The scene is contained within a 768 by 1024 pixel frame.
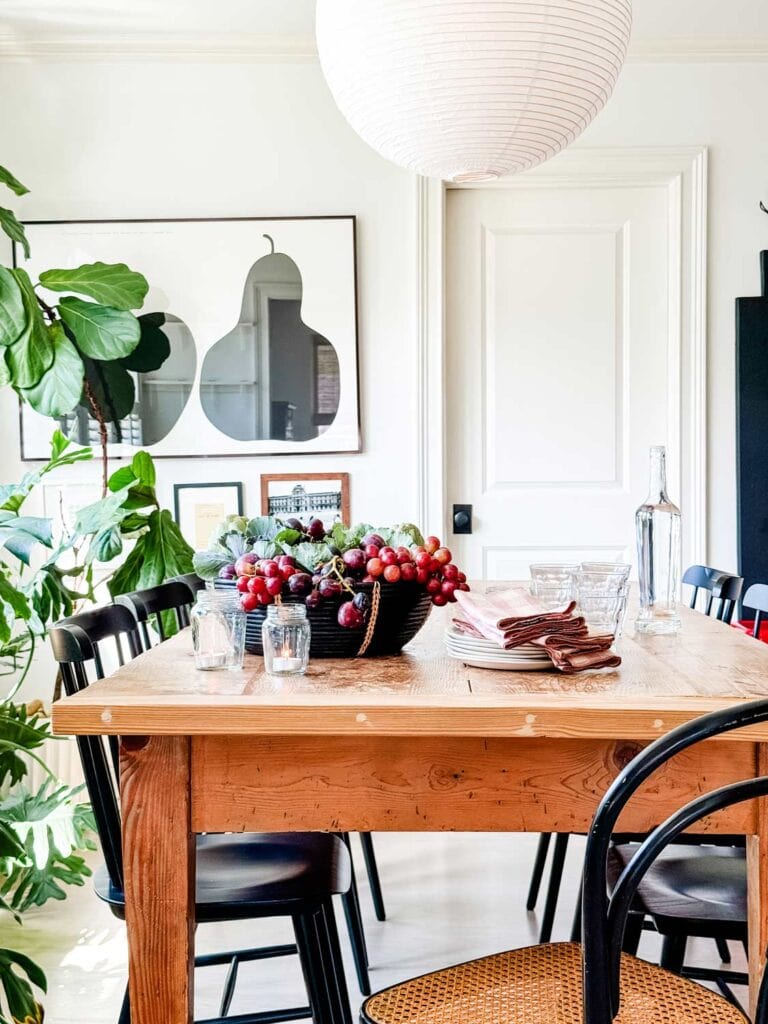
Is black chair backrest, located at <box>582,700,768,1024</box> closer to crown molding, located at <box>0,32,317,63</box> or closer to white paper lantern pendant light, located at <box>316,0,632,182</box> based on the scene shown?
white paper lantern pendant light, located at <box>316,0,632,182</box>

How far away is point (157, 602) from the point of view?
212 centimetres

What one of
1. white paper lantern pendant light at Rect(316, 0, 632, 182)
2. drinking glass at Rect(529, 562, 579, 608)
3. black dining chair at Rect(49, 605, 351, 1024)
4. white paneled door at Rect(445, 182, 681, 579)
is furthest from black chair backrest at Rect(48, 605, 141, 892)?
white paneled door at Rect(445, 182, 681, 579)

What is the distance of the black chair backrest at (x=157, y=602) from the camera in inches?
79.0

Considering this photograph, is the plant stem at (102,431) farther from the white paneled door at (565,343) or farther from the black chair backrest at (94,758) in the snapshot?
the black chair backrest at (94,758)

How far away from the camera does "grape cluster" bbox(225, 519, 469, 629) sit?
1539mm

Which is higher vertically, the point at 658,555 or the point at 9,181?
the point at 9,181

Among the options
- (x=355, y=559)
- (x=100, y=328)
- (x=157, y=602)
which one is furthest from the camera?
(x=100, y=328)

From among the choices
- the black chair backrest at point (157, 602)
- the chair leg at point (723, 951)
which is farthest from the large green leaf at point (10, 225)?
the chair leg at point (723, 951)

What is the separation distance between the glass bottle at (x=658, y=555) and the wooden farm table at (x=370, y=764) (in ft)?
1.51

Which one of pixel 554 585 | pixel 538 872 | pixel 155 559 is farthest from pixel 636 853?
pixel 155 559

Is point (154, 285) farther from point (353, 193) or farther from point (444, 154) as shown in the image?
point (444, 154)

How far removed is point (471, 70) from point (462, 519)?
2059 millimetres

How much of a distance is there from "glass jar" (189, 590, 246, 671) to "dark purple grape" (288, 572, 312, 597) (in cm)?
9

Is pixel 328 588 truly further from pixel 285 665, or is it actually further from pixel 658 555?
pixel 658 555
